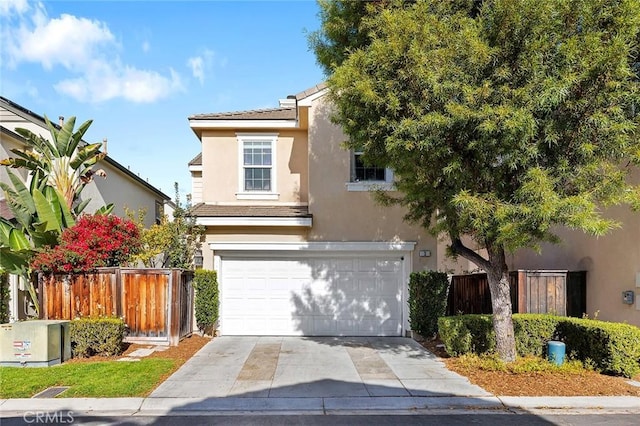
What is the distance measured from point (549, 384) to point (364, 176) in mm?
6832

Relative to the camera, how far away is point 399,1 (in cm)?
684

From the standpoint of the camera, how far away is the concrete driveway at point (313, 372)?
21.6 ft

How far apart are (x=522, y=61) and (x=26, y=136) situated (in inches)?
471

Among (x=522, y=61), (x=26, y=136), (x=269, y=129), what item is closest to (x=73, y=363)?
(x=26, y=136)

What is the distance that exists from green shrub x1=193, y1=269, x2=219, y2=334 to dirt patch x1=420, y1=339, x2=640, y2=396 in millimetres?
6288

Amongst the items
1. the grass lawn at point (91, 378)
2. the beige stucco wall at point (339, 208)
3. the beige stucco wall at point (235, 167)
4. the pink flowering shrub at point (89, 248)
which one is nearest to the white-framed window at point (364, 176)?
the beige stucco wall at point (339, 208)

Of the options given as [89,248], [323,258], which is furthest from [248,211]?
[89,248]

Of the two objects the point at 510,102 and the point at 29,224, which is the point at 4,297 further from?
the point at 510,102

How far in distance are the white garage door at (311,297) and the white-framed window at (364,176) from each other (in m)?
2.01

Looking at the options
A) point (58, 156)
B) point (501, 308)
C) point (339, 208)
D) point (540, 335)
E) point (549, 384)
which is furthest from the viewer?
point (339, 208)

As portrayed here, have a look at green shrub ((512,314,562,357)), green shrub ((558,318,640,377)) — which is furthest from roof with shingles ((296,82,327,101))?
green shrub ((558,318,640,377))

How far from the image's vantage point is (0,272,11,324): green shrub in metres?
9.49

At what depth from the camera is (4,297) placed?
962 cm

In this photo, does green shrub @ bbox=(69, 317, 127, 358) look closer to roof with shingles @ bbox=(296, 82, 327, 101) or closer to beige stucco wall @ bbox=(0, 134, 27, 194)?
beige stucco wall @ bbox=(0, 134, 27, 194)
